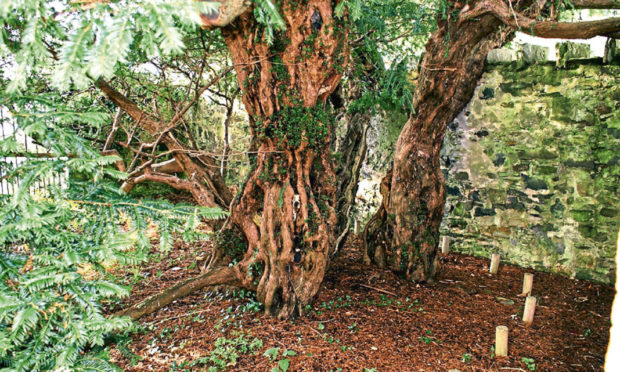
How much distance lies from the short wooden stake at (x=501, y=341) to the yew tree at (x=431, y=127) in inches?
56.9

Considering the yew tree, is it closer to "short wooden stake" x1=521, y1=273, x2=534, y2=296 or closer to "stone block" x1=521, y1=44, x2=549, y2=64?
"stone block" x1=521, y1=44, x2=549, y2=64

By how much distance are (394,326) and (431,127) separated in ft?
7.22

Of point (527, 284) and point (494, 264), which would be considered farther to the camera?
point (494, 264)

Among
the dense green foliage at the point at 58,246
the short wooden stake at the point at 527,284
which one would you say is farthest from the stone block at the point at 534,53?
the dense green foliage at the point at 58,246

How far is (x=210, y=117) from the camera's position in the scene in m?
7.70

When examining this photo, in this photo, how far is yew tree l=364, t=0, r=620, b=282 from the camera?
146 inches

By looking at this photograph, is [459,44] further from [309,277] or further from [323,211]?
[309,277]

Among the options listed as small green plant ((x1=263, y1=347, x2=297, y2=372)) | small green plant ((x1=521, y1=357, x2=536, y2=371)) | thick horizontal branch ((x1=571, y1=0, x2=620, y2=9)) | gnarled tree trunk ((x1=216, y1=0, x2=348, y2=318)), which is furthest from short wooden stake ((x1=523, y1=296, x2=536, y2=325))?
thick horizontal branch ((x1=571, y1=0, x2=620, y2=9))

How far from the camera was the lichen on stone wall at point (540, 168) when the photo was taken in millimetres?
4566

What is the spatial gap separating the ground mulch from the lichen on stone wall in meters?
0.50

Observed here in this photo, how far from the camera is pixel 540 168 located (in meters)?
4.99

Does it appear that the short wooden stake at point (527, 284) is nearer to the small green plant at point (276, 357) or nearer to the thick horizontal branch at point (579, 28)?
the thick horizontal branch at point (579, 28)

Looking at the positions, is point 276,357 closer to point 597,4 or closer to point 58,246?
point 58,246

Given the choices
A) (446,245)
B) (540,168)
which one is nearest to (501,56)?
(540,168)
